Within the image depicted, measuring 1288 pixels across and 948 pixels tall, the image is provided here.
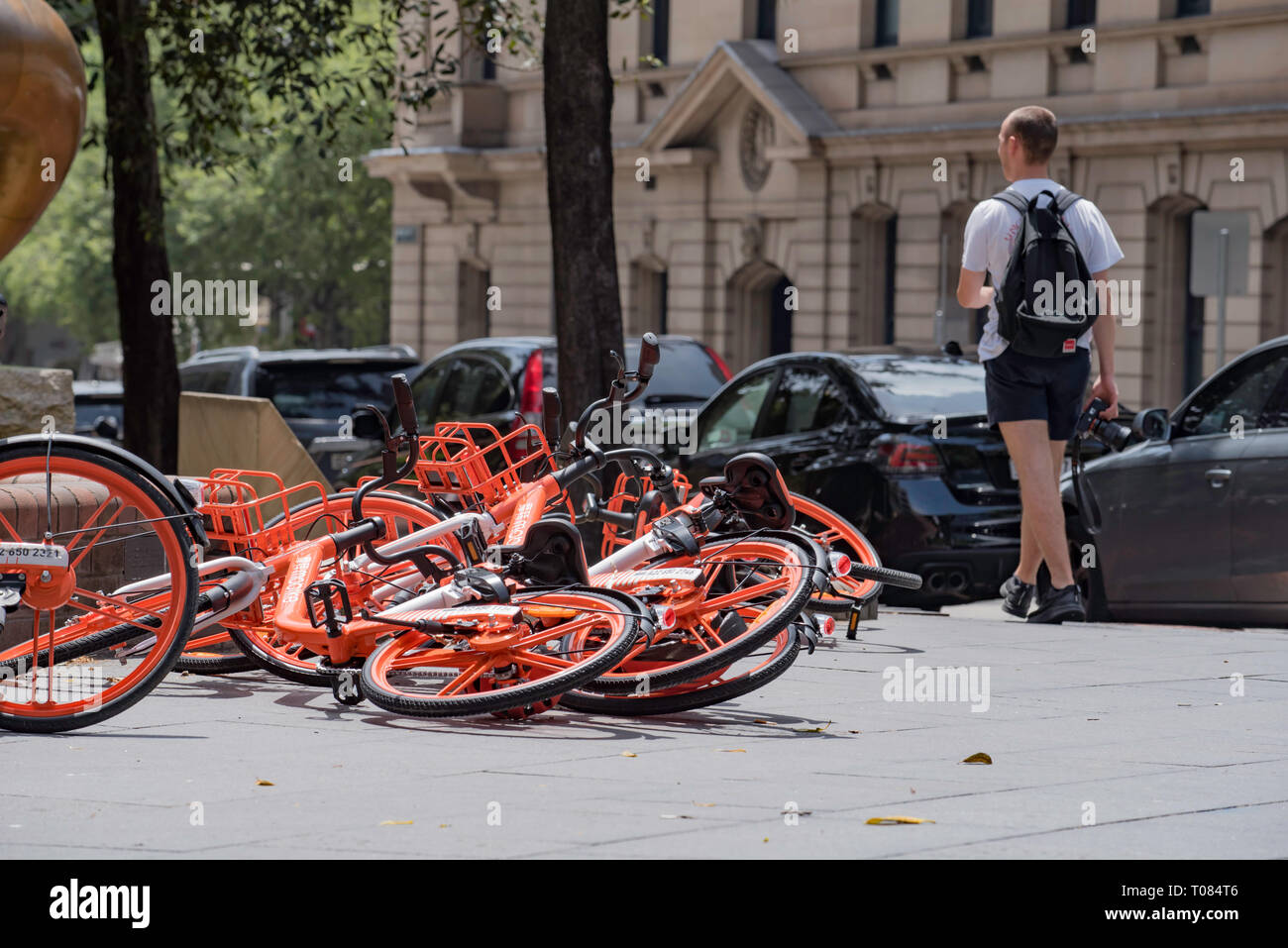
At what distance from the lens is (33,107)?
805 centimetres

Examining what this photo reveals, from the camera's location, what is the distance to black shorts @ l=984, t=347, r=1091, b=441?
8.79m

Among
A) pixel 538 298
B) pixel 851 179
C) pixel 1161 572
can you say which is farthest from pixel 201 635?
pixel 538 298

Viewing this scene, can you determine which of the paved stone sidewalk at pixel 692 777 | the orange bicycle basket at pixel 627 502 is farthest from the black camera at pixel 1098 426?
the orange bicycle basket at pixel 627 502

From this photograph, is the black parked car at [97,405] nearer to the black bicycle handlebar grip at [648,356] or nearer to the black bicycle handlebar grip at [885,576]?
the black bicycle handlebar grip at [885,576]

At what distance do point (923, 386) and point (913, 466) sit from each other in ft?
2.42

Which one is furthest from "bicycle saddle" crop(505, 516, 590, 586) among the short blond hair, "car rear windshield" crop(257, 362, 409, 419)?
"car rear windshield" crop(257, 362, 409, 419)

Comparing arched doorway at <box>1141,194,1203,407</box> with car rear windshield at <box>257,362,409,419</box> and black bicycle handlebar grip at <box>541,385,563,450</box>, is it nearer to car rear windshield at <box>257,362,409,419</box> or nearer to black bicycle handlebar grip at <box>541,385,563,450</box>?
car rear windshield at <box>257,362,409,419</box>

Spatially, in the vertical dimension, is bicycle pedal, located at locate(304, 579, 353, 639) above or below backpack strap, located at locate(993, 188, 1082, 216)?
below

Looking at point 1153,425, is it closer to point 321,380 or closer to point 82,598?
point 82,598

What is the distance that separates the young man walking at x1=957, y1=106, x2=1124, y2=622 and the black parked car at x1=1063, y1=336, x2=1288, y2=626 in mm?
1144

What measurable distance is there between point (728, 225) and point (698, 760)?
30.8 m

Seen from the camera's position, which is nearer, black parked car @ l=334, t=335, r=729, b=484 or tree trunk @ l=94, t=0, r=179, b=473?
tree trunk @ l=94, t=0, r=179, b=473

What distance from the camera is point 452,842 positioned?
4773 mm
